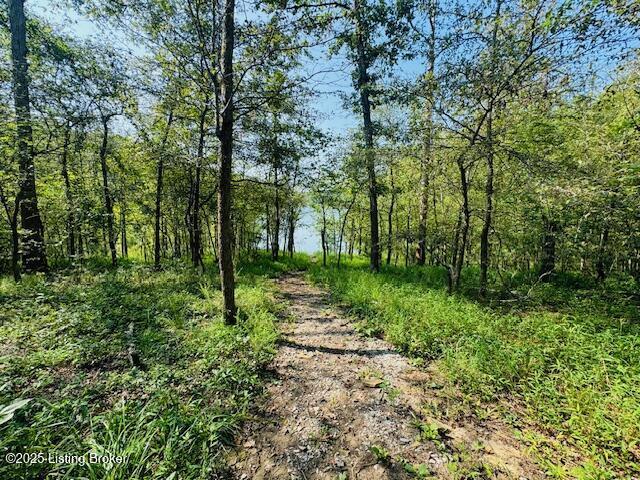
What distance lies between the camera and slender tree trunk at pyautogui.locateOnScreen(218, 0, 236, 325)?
4.17m

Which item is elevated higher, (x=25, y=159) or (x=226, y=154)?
(x=25, y=159)

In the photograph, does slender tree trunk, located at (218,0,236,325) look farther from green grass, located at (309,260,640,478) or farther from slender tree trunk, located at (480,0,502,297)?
slender tree trunk, located at (480,0,502,297)

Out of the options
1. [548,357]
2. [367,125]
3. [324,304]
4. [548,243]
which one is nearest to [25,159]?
[324,304]

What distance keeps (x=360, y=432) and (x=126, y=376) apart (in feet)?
9.17

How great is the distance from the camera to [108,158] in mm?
10805

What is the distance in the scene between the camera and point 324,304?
22.4ft

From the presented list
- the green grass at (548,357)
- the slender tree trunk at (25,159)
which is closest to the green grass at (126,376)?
the slender tree trunk at (25,159)

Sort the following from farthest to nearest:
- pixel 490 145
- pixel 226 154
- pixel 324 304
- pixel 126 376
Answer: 1. pixel 324 304
2. pixel 490 145
3. pixel 226 154
4. pixel 126 376

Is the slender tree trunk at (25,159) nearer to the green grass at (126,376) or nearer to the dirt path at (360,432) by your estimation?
the green grass at (126,376)

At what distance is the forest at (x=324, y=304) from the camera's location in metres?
2.33

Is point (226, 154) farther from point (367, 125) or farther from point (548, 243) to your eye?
point (548, 243)

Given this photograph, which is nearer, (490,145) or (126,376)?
(126,376)

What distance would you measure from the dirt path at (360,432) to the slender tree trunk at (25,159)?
24.1 feet

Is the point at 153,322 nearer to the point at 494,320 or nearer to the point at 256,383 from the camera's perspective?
the point at 256,383
